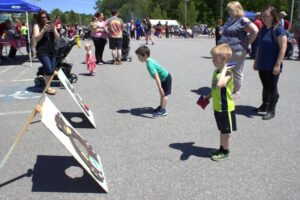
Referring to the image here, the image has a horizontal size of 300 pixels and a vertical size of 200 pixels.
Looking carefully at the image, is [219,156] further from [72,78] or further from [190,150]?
[72,78]

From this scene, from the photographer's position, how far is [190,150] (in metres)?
4.86

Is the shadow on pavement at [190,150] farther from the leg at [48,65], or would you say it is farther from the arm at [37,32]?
the arm at [37,32]

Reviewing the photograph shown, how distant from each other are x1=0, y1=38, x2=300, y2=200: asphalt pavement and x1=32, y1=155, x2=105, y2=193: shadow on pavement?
1 centimetres

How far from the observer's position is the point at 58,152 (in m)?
4.80

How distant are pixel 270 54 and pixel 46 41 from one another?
4.54m

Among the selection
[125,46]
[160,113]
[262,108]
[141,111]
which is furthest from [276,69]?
[125,46]

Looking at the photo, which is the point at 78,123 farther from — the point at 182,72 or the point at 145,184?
the point at 182,72

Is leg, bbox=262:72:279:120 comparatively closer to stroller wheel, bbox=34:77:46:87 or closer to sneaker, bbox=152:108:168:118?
sneaker, bbox=152:108:168:118

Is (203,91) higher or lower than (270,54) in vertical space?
lower

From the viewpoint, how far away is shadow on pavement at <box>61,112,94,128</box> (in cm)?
590

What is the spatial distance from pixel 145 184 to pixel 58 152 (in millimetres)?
1440

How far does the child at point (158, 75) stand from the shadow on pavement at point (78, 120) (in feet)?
3.75

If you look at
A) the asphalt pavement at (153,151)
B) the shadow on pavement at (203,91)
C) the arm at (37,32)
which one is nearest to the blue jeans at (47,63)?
the arm at (37,32)

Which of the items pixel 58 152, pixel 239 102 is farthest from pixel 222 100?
pixel 239 102
